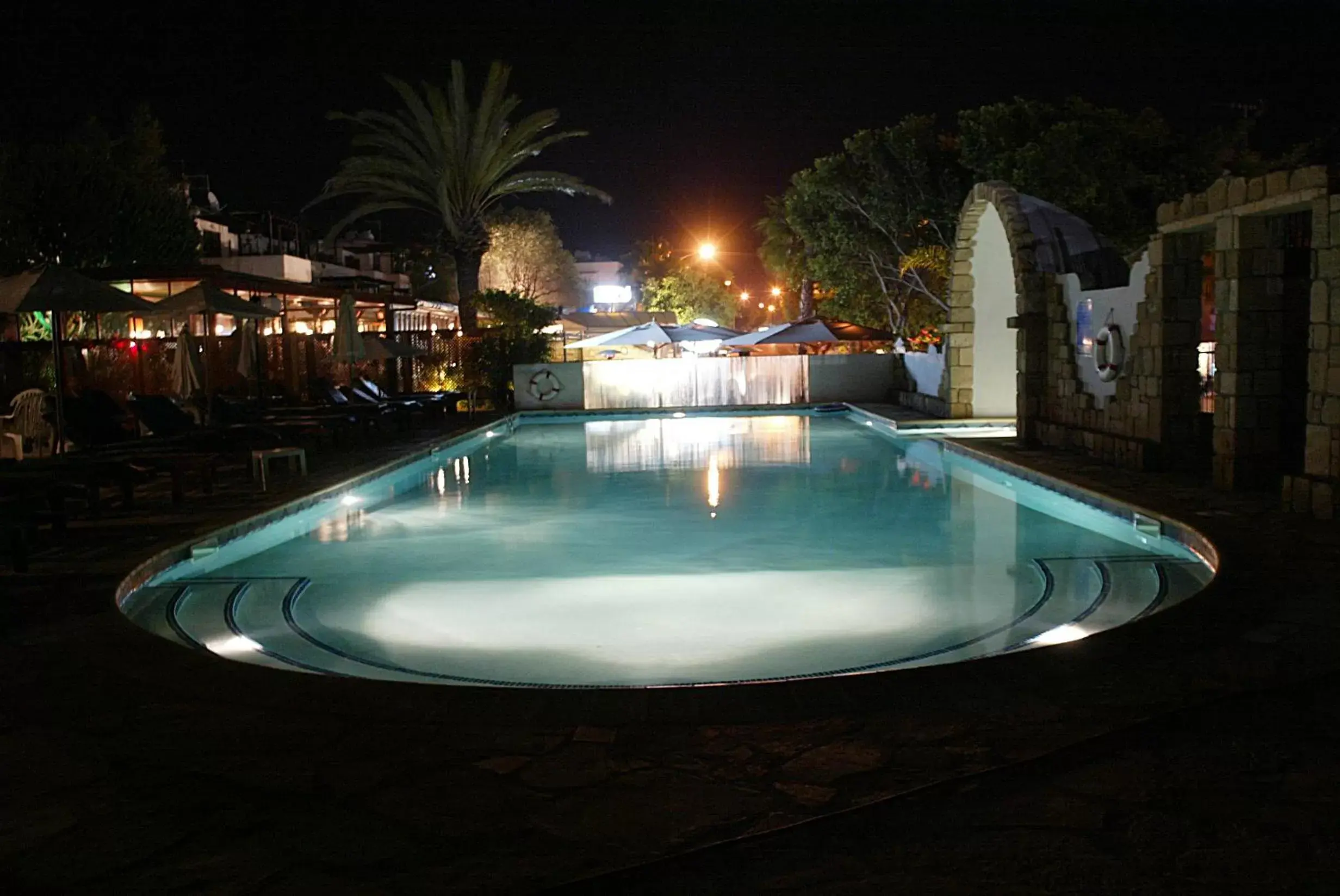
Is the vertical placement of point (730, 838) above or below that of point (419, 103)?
below

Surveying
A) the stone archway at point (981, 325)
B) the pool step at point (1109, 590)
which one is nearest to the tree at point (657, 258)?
the stone archway at point (981, 325)

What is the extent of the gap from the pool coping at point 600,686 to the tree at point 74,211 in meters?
13.8

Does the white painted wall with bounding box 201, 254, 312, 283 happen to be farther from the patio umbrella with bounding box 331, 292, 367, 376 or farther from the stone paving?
the stone paving

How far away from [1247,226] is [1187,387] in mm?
2618

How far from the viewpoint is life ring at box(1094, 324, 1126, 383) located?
1355cm

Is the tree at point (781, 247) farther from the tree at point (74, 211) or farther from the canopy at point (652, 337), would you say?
the tree at point (74, 211)

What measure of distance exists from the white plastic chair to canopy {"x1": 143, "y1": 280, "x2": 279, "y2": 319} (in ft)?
5.72

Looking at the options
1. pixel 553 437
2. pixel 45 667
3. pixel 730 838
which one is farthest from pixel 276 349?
pixel 730 838

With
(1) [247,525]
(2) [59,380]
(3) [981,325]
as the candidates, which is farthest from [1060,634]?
(3) [981,325]

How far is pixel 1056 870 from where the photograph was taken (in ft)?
9.76

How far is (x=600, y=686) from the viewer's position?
18.6ft

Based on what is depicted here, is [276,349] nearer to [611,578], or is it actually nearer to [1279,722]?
[611,578]

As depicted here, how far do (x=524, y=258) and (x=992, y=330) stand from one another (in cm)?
3794

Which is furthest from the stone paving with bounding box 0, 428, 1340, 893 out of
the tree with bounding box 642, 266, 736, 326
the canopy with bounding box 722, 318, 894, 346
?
the tree with bounding box 642, 266, 736, 326
